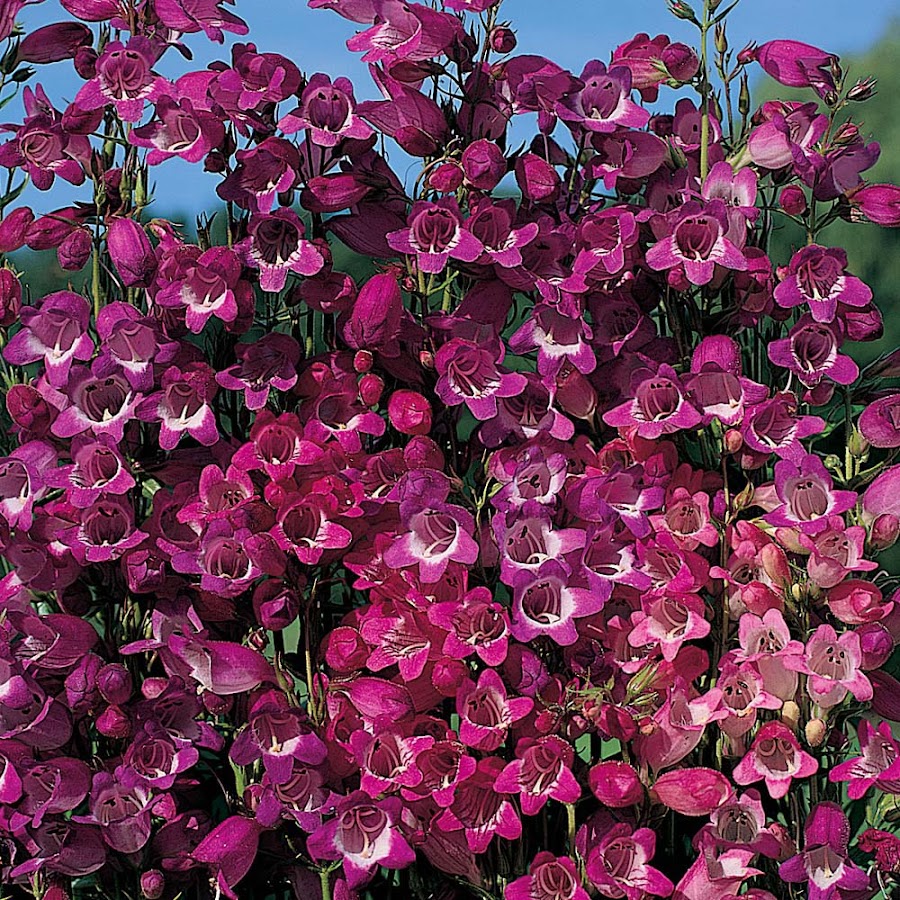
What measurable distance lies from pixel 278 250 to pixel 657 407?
32 centimetres

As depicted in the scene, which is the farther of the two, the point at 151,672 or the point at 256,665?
the point at 151,672

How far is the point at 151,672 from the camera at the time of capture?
4.00ft

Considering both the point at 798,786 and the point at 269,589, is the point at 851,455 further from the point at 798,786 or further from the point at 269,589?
the point at 269,589

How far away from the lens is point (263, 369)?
114 centimetres

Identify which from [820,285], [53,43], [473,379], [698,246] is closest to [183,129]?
[53,43]

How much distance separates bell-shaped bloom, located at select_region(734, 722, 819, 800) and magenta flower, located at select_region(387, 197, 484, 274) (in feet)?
1.38

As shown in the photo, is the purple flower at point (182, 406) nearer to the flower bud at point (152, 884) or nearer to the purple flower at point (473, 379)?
the purple flower at point (473, 379)

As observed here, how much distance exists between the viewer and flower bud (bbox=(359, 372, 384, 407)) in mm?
1114

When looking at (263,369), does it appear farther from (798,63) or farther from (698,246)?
(798,63)

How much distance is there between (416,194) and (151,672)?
1.48 feet

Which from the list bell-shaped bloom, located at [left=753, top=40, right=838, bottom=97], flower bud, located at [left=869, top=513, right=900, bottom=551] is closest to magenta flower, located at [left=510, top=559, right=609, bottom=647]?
flower bud, located at [left=869, top=513, right=900, bottom=551]

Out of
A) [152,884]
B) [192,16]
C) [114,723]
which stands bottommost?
[152,884]

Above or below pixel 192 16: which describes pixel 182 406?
below

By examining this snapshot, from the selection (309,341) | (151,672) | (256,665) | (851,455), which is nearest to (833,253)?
(851,455)
